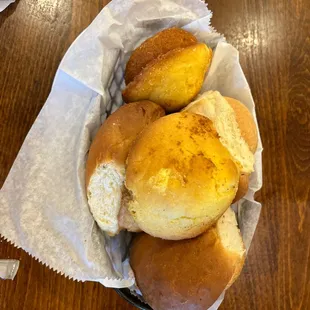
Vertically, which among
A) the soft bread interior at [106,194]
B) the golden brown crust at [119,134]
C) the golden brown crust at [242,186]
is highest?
the golden brown crust at [119,134]

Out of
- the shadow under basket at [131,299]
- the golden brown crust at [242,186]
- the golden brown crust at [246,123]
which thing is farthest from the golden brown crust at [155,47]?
the shadow under basket at [131,299]

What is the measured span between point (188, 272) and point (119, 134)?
0.21 m

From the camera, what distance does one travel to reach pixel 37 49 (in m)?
0.75

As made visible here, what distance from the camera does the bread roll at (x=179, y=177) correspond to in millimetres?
506

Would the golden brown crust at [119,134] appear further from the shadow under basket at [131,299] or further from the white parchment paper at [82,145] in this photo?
the shadow under basket at [131,299]

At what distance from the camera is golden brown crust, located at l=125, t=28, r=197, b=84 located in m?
0.63

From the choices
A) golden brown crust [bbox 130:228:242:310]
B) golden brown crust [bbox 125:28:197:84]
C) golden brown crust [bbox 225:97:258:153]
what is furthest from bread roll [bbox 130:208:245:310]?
golden brown crust [bbox 125:28:197:84]

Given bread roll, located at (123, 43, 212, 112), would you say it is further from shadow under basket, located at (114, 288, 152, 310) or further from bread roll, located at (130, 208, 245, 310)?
shadow under basket, located at (114, 288, 152, 310)

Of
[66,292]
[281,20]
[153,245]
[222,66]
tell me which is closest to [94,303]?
[66,292]

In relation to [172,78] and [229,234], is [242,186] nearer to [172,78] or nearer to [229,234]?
[229,234]

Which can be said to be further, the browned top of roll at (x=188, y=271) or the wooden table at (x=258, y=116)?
the wooden table at (x=258, y=116)

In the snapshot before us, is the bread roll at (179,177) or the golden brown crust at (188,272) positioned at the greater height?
the bread roll at (179,177)

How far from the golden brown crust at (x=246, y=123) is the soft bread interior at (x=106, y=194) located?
19 cm

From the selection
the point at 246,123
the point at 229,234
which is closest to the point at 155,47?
the point at 246,123
